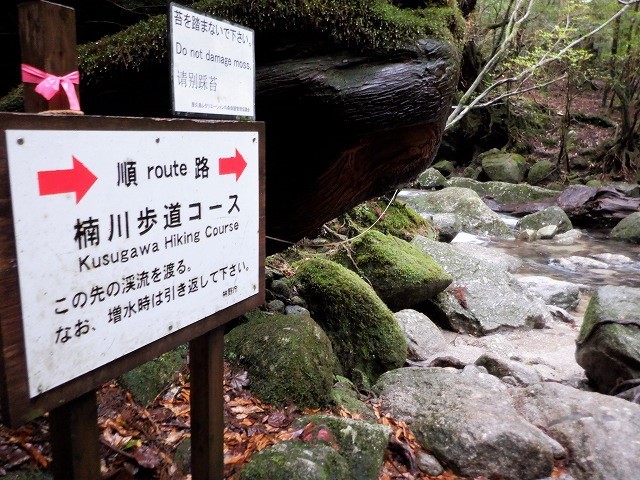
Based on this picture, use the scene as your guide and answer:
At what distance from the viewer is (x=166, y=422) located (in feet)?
9.33

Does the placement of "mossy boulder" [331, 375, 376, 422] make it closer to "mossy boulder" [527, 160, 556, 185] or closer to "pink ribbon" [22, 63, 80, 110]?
"pink ribbon" [22, 63, 80, 110]

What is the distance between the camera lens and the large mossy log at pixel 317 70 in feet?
9.32

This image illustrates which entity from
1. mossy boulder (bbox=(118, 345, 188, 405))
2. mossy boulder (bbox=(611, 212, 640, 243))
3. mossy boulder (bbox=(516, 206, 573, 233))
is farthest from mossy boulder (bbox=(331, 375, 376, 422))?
mossy boulder (bbox=(611, 212, 640, 243))

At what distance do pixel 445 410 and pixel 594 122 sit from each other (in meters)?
28.3

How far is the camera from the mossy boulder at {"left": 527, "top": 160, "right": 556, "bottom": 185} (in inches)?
894

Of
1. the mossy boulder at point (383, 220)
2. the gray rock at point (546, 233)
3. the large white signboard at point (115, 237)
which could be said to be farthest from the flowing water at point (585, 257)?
the large white signboard at point (115, 237)

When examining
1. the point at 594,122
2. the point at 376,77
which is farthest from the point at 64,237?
the point at 594,122

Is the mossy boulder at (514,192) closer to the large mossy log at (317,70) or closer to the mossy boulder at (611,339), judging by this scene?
the mossy boulder at (611,339)

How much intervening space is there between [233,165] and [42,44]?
79cm

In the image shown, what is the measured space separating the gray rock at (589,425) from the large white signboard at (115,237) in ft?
8.55

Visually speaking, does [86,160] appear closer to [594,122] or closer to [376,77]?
[376,77]

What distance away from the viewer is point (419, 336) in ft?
19.6

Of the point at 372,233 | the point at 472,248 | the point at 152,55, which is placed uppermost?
the point at 152,55

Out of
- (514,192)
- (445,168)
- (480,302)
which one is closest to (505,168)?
(445,168)
